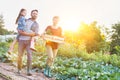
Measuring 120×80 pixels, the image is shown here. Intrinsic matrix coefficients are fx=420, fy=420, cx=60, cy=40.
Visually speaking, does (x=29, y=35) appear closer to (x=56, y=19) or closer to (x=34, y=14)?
(x=34, y=14)

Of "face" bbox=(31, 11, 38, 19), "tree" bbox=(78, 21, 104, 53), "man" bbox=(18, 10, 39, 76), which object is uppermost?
"face" bbox=(31, 11, 38, 19)

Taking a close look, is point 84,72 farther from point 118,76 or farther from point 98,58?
point 98,58

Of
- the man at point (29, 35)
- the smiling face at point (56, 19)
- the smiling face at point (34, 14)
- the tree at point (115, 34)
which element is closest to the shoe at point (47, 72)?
the man at point (29, 35)

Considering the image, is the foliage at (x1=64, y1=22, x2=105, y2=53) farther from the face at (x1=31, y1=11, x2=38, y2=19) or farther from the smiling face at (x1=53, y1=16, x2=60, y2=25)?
the face at (x1=31, y1=11, x2=38, y2=19)

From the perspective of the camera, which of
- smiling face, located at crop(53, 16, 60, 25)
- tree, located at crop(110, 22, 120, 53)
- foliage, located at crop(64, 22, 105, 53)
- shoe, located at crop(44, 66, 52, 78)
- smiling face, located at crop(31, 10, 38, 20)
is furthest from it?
foliage, located at crop(64, 22, 105, 53)

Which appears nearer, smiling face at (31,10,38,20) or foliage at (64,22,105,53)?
smiling face at (31,10,38,20)

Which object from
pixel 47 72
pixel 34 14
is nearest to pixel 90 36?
pixel 47 72

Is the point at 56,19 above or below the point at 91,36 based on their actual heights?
above

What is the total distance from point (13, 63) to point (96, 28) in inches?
1668

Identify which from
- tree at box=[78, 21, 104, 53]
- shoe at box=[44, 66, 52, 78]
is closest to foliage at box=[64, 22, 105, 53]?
tree at box=[78, 21, 104, 53]

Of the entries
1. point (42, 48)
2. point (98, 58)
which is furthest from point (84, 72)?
point (42, 48)

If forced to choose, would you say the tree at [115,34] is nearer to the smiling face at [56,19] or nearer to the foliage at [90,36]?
the foliage at [90,36]

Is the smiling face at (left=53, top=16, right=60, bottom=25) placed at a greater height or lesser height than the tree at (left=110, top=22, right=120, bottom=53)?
greater

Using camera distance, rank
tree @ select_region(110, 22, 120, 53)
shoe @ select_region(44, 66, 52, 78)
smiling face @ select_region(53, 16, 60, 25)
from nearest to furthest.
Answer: smiling face @ select_region(53, 16, 60, 25)
shoe @ select_region(44, 66, 52, 78)
tree @ select_region(110, 22, 120, 53)
